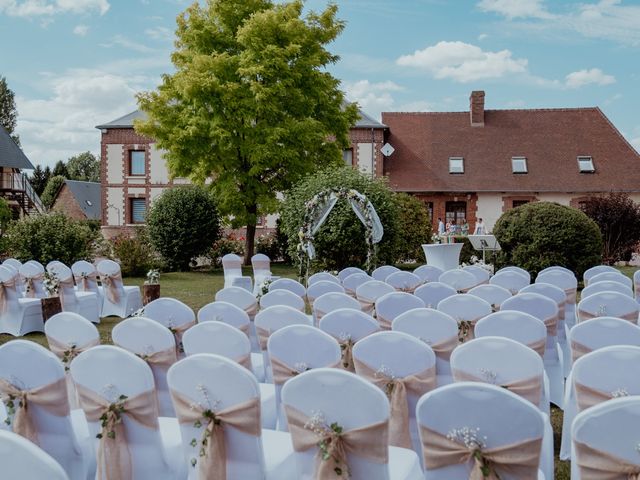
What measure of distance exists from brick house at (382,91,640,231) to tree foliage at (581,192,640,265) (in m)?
9.41

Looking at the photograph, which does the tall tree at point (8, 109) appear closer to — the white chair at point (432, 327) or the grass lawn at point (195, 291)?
the grass lawn at point (195, 291)

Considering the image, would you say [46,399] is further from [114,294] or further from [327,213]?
[327,213]

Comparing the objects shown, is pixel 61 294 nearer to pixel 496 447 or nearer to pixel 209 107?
pixel 496 447

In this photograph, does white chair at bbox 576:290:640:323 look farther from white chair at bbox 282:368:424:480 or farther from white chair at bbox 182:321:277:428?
white chair at bbox 282:368:424:480

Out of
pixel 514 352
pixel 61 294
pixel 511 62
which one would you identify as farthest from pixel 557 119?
pixel 514 352

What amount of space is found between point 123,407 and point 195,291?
1230 cm

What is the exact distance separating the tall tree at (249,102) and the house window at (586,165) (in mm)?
13697

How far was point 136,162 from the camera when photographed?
32.8 metres

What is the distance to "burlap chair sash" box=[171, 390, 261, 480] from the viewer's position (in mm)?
3156

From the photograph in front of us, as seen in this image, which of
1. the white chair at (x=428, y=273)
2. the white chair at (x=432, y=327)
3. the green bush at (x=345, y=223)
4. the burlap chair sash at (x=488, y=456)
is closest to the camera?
the burlap chair sash at (x=488, y=456)

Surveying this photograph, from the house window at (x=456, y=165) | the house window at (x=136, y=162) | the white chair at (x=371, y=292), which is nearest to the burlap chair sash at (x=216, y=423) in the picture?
the white chair at (x=371, y=292)

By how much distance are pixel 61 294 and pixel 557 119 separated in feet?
94.9

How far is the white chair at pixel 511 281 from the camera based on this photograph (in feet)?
27.2

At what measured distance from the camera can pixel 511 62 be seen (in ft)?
53.3
